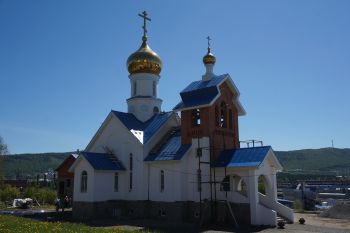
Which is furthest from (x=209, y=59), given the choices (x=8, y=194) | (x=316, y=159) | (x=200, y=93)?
(x=316, y=159)

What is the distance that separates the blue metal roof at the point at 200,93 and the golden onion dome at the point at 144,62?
5.21m

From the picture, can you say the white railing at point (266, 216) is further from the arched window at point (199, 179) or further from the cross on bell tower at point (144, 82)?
the cross on bell tower at point (144, 82)

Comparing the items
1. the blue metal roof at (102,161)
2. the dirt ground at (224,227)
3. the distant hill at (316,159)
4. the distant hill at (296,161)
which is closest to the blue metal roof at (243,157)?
the dirt ground at (224,227)

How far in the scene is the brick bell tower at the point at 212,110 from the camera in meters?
23.5

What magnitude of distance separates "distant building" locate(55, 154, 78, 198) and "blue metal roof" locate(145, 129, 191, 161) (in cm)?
1690

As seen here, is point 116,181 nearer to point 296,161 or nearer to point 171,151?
point 171,151

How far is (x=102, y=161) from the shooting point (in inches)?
1016

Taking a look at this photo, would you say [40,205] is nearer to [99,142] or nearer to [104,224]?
[99,142]

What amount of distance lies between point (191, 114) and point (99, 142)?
8.03 m

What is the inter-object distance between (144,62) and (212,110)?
8210 millimetres

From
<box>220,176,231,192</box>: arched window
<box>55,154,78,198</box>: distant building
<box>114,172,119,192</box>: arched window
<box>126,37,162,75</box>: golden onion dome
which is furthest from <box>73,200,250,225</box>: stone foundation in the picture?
<box>55,154,78,198</box>: distant building

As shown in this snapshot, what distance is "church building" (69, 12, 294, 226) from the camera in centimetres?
2201

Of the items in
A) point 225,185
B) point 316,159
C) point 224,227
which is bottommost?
point 224,227

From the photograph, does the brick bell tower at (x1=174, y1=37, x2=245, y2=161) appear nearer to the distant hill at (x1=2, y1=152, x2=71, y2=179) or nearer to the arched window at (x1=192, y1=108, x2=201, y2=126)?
the arched window at (x1=192, y1=108, x2=201, y2=126)
